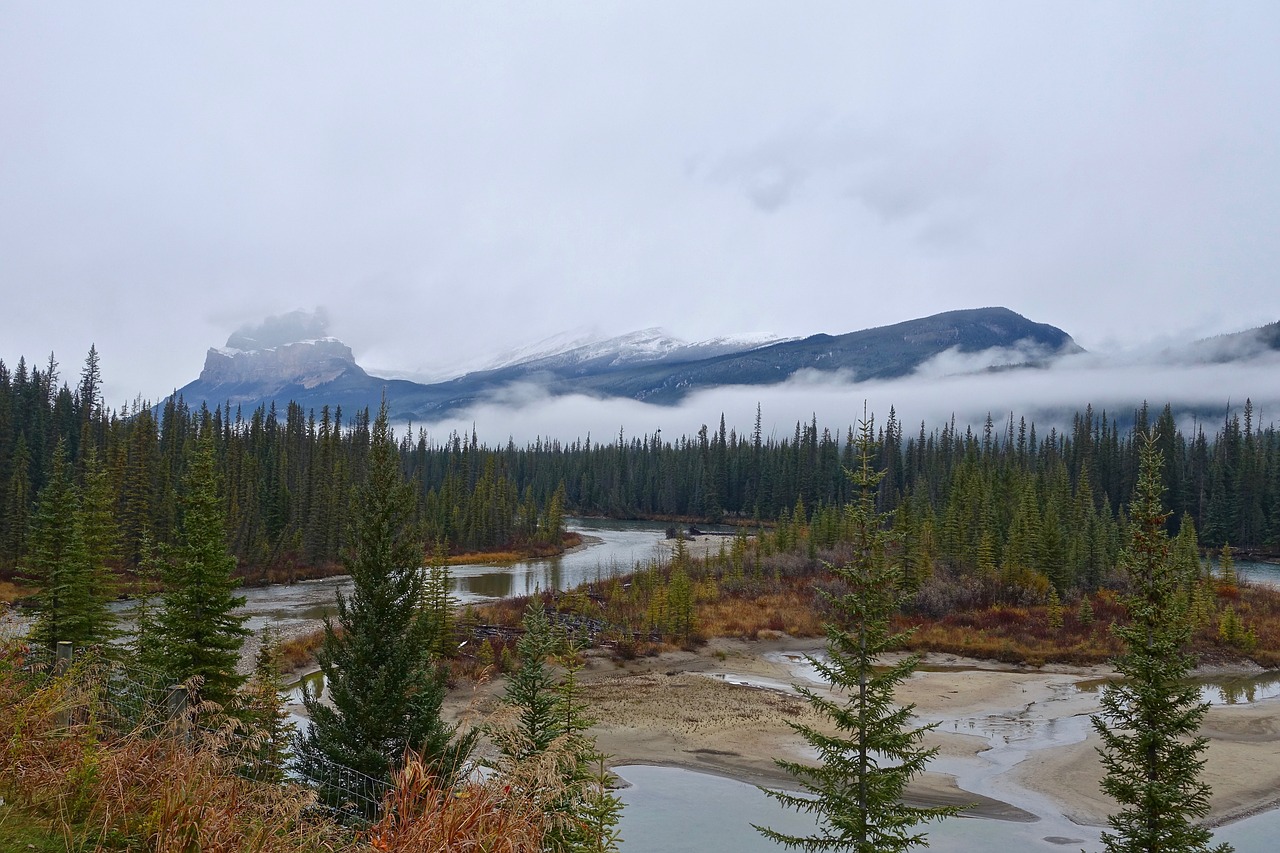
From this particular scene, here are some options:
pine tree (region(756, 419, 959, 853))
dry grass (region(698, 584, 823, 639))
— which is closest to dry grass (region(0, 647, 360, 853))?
pine tree (region(756, 419, 959, 853))

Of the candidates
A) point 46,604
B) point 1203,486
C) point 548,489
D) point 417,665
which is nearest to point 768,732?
point 417,665

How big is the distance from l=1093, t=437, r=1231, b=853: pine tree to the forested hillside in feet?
53.5

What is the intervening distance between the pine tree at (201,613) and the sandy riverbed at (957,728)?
1138 centimetres

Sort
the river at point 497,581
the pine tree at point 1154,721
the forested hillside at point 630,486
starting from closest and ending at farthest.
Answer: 1. the pine tree at point 1154,721
2. the river at point 497,581
3. the forested hillside at point 630,486

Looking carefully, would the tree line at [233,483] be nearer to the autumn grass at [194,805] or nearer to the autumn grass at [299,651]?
the autumn grass at [299,651]

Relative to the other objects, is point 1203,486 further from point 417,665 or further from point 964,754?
point 417,665

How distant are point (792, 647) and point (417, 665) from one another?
37.3 metres

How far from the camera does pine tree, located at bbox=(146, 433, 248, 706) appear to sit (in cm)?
1972

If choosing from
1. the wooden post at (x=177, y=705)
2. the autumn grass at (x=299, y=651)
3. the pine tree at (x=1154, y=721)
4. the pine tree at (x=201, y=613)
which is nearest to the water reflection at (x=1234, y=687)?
the pine tree at (x=1154, y=721)

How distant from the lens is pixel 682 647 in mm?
47875

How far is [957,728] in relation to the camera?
33562 millimetres

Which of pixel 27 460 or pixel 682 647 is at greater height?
pixel 27 460

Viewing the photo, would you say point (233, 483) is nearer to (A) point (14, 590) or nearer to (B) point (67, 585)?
(A) point (14, 590)

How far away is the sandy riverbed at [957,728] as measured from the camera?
26.4m
